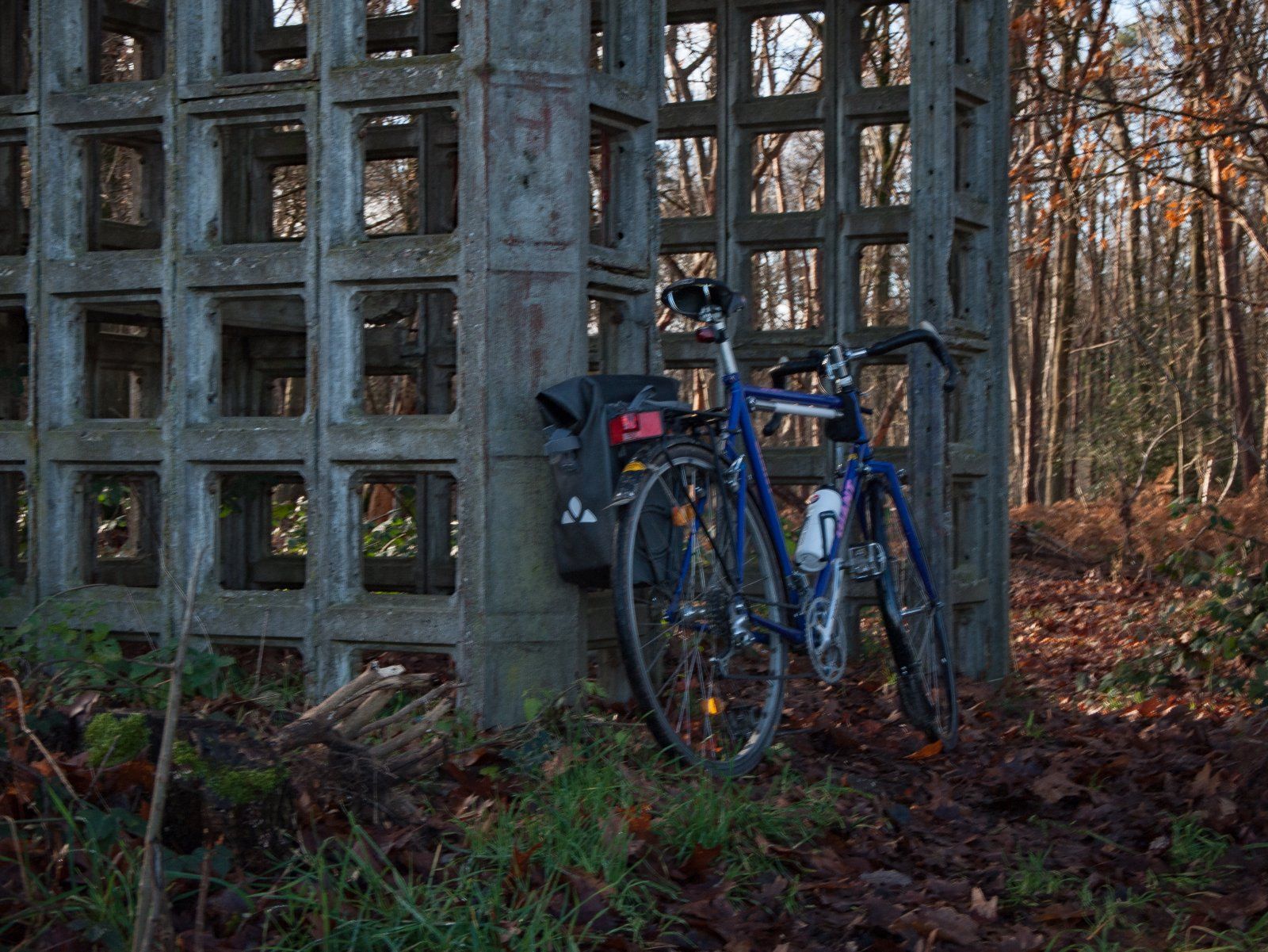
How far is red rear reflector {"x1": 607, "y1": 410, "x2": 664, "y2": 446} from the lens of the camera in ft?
15.2

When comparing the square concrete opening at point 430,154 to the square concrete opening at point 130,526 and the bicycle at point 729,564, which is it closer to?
the square concrete opening at point 130,526

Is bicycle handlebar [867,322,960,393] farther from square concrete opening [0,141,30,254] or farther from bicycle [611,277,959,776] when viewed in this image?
square concrete opening [0,141,30,254]

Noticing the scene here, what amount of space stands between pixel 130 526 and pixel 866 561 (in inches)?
170

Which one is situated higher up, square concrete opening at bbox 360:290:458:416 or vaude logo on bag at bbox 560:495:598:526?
square concrete opening at bbox 360:290:458:416

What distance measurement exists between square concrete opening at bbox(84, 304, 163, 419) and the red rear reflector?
86.9 inches

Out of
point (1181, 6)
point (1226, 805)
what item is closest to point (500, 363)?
point (1226, 805)

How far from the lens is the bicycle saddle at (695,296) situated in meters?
4.87

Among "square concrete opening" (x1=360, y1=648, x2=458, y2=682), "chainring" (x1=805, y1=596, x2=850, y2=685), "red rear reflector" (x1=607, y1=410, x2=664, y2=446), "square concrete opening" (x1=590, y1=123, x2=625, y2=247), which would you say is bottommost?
"square concrete opening" (x1=360, y1=648, x2=458, y2=682)

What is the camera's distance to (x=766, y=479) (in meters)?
5.04

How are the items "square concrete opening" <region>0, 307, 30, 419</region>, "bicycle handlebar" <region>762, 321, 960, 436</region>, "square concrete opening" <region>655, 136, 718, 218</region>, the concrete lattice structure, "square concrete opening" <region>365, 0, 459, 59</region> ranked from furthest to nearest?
"square concrete opening" <region>655, 136, 718, 218</region> < "square concrete opening" <region>365, 0, 459, 59</region> < "square concrete opening" <region>0, 307, 30, 419</region> < "bicycle handlebar" <region>762, 321, 960, 436</region> < the concrete lattice structure

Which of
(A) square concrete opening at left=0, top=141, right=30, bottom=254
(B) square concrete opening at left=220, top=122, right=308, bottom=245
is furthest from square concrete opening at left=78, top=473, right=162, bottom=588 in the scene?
(B) square concrete opening at left=220, top=122, right=308, bottom=245

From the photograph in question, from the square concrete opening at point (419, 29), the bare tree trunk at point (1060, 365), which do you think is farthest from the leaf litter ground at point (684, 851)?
the bare tree trunk at point (1060, 365)

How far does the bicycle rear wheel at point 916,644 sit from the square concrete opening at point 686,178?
31.2ft

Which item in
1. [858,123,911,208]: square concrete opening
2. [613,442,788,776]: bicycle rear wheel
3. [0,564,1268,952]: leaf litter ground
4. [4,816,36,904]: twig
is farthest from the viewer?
[858,123,911,208]: square concrete opening
